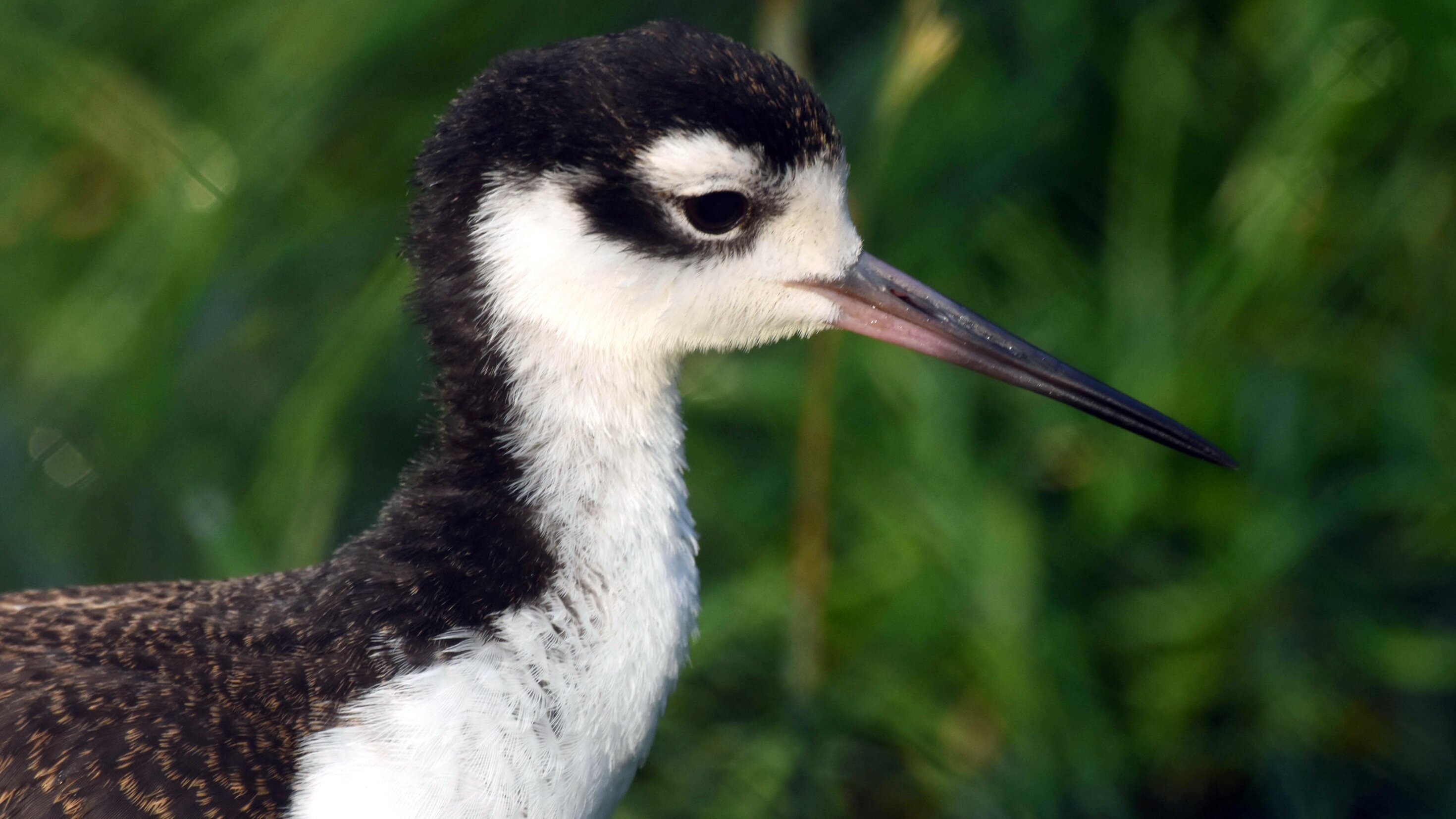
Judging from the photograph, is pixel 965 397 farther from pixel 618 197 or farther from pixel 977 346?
pixel 618 197

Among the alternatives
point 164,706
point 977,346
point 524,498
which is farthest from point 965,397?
point 164,706

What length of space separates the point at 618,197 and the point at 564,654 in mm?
519

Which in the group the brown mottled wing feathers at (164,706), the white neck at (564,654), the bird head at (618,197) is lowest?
the brown mottled wing feathers at (164,706)

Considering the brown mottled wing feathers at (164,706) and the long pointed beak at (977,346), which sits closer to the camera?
the brown mottled wing feathers at (164,706)

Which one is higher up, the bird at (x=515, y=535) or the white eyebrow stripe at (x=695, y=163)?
the white eyebrow stripe at (x=695, y=163)

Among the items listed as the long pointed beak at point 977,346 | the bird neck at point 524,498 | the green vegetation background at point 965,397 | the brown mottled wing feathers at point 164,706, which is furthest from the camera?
the green vegetation background at point 965,397

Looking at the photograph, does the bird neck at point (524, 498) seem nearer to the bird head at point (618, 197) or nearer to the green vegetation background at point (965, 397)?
the bird head at point (618, 197)

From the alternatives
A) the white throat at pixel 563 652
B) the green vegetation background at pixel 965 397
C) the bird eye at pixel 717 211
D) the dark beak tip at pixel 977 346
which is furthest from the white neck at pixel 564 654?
the green vegetation background at pixel 965 397

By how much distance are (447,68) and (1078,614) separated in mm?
1623

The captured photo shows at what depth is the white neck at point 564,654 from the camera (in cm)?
159

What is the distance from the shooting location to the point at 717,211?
1.77 meters

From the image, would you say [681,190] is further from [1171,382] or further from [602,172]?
[1171,382]

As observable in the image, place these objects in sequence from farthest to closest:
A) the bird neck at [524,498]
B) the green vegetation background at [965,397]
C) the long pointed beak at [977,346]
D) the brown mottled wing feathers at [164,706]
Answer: the green vegetation background at [965,397] → the long pointed beak at [977,346] → the bird neck at [524,498] → the brown mottled wing feathers at [164,706]

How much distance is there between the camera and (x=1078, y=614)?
2.75m
